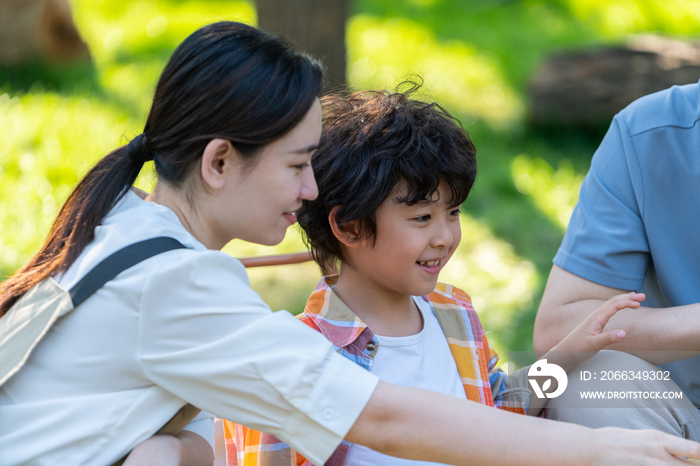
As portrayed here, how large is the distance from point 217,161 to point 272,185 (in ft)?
0.36

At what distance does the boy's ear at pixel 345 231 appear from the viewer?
1678 mm

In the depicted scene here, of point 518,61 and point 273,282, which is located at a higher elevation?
point 518,61

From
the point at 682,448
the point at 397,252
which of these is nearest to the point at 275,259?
the point at 397,252

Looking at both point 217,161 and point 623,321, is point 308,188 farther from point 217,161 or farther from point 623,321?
point 623,321

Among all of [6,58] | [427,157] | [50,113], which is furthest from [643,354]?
[6,58]

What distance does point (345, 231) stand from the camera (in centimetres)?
170

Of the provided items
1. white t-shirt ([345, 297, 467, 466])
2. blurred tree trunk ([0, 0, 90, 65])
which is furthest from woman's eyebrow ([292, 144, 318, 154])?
blurred tree trunk ([0, 0, 90, 65])

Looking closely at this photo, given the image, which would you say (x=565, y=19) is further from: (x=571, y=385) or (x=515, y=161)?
(x=571, y=385)

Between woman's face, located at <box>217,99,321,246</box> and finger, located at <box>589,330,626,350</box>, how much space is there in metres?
0.70

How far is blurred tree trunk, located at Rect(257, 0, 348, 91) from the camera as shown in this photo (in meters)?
3.99

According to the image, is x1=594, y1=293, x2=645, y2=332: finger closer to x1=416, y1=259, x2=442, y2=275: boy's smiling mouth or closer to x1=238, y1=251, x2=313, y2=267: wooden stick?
x1=416, y1=259, x2=442, y2=275: boy's smiling mouth

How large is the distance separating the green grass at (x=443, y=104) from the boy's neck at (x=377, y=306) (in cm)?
60

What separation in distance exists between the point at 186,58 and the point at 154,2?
6.65 meters

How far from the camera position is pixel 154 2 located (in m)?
7.37
